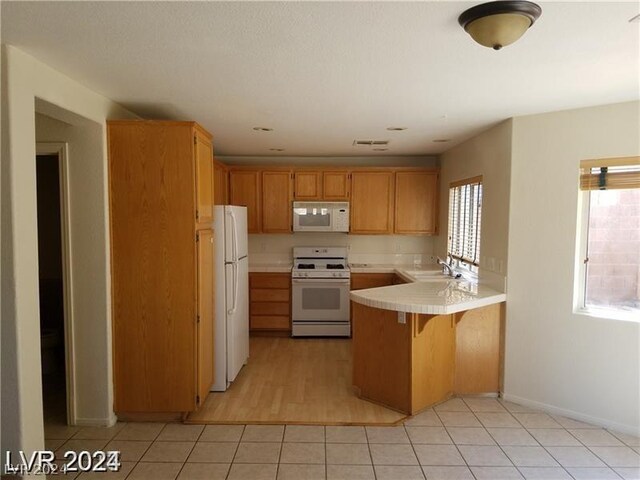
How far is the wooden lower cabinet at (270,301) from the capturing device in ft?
15.9

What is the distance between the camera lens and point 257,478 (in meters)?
2.25

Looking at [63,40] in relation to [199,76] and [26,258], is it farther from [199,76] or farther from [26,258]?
[26,258]

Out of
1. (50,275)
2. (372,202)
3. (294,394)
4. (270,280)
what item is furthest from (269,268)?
(50,275)

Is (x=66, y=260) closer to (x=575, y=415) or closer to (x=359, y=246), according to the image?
(x=359, y=246)

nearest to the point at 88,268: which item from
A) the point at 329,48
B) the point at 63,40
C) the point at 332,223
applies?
the point at 63,40

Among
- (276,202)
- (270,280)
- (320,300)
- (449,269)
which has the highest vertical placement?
(276,202)

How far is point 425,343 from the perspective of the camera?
3.00m

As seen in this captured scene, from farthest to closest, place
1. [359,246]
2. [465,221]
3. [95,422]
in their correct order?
[359,246], [465,221], [95,422]

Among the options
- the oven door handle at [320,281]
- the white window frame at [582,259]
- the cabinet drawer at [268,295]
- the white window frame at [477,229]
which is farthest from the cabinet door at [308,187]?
the white window frame at [582,259]

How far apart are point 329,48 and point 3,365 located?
2.23 m

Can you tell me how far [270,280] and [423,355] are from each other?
2375 mm

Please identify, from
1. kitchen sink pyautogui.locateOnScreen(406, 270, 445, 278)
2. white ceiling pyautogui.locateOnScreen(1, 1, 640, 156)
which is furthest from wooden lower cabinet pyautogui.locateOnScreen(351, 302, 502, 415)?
white ceiling pyautogui.locateOnScreen(1, 1, 640, 156)

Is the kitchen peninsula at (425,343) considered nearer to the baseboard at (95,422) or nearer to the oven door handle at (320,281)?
the oven door handle at (320,281)

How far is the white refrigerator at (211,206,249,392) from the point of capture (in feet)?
11.0
